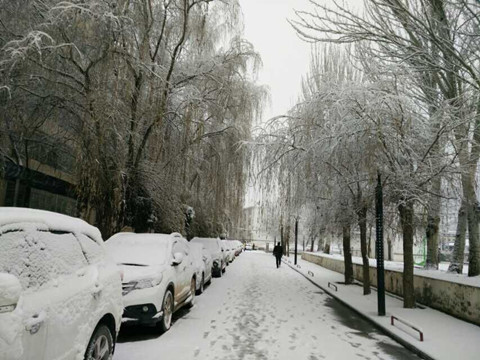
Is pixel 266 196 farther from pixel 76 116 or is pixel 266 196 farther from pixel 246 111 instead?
pixel 76 116

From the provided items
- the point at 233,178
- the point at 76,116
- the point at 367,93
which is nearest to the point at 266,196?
the point at 233,178

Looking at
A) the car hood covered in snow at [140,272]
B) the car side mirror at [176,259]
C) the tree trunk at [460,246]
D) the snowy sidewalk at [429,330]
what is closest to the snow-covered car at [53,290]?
the car hood covered in snow at [140,272]

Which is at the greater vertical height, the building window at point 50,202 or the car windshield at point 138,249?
the building window at point 50,202

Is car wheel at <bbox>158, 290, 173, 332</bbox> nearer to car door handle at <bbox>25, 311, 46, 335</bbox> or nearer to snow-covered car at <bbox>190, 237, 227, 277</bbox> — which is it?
car door handle at <bbox>25, 311, 46, 335</bbox>

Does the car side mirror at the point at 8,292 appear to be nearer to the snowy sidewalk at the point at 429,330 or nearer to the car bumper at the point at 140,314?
the car bumper at the point at 140,314

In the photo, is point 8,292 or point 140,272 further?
point 140,272

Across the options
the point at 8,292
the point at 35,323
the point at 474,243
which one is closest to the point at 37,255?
the point at 35,323

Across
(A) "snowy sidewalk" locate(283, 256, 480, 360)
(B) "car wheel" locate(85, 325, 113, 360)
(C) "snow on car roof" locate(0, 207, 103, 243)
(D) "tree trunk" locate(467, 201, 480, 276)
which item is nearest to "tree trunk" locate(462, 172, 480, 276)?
(D) "tree trunk" locate(467, 201, 480, 276)

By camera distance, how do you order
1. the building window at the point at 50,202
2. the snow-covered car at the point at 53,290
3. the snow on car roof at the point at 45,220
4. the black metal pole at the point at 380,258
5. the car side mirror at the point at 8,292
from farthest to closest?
the building window at the point at 50,202 → the black metal pole at the point at 380,258 → the snow on car roof at the point at 45,220 → the snow-covered car at the point at 53,290 → the car side mirror at the point at 8,292

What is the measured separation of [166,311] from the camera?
7398 mm

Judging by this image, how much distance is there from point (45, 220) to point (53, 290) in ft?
2.09

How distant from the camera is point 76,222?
4.27 metres

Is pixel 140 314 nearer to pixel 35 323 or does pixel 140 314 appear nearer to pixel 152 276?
pixel 152 276

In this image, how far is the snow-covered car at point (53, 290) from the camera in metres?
2.72
